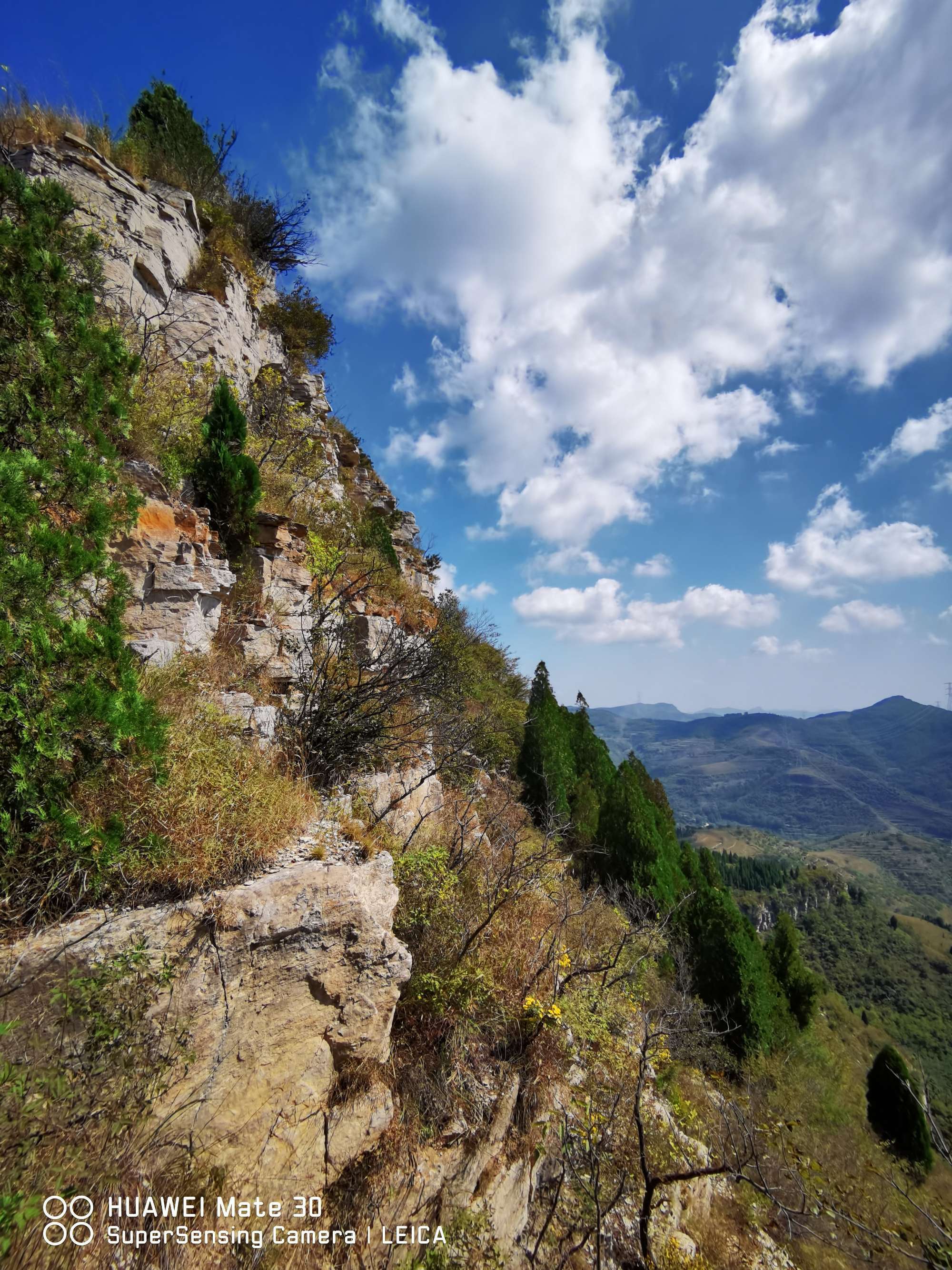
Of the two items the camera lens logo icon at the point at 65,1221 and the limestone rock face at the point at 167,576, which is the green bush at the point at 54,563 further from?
the camera lens logo icon at the point at 65,1221

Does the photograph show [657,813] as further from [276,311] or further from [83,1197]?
[276,311]

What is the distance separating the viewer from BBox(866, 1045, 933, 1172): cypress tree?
14.3 meters

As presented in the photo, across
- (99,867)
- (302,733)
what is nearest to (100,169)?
(302,733)

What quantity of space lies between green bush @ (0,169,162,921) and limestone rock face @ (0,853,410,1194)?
423 mm

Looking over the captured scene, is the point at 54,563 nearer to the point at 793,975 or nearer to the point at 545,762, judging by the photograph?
the point at 545,762

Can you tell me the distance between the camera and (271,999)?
10.4 feet

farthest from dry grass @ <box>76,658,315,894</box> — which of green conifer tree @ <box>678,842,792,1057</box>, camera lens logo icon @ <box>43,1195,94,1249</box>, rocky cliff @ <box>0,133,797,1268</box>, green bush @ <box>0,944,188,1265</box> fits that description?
green conifer tree @ <box>678,842,792,1057</box>

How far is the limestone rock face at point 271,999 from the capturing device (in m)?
2.68

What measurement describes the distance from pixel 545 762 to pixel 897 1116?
15.7m

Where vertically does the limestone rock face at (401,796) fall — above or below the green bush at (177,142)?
below

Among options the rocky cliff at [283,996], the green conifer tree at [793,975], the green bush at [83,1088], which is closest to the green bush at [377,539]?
→ the rocky cliff at [283,996]

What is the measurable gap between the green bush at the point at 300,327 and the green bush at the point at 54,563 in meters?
11.4

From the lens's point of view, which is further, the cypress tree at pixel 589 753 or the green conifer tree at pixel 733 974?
the cypress tree at pixel 589 753

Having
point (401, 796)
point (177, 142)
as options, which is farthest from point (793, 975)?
point (177, 142)
